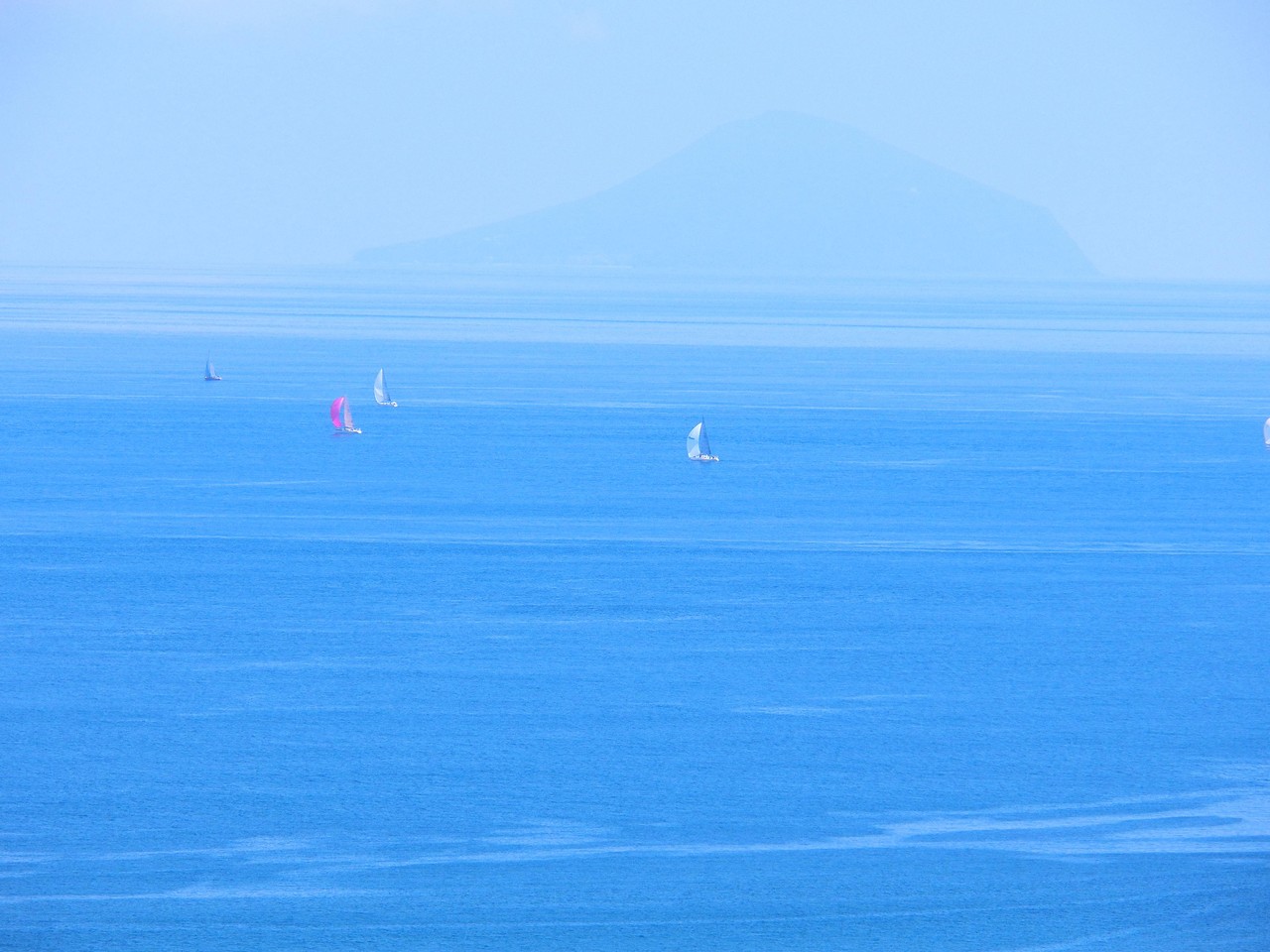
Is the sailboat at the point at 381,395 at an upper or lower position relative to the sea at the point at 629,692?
lower

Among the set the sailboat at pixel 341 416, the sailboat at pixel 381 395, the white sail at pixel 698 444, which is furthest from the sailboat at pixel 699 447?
the sailboat at pixel 381 395

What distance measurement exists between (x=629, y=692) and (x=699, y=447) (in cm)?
3360

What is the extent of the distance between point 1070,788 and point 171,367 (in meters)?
94.5

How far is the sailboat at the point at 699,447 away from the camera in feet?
221

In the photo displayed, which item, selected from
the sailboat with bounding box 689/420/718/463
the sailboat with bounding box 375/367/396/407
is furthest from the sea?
the sailboat with bounding box 375/367/396/407

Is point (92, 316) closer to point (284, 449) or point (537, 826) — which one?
point (284, 449)

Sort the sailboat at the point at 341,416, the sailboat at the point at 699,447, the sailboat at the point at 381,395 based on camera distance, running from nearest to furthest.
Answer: the sailboat at the point at 699,447 → the sailboat at the point at 341,416 → the sailboat at the point at 381,395

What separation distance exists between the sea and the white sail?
1936 millimetres

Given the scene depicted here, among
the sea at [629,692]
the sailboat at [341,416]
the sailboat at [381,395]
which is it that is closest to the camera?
the sea at [629,692]

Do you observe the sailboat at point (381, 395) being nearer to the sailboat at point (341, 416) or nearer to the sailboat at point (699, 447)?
the sailboat at point (341, 416)

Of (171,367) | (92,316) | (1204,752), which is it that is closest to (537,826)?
(1204,752)

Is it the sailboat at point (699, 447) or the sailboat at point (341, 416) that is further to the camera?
the sailboat at point (341, 416)

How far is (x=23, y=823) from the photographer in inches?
1051

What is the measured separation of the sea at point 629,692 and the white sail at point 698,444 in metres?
1.94
